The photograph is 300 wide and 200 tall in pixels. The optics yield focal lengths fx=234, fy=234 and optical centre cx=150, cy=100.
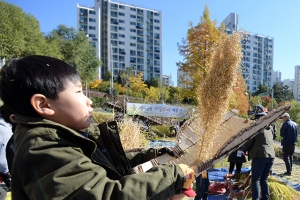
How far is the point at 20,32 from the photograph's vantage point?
17469 mm

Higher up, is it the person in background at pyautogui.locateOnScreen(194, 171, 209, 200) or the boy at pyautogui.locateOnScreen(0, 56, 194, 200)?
the boy at pyautogui.locateOnScreen(0, 56, 194, 200)

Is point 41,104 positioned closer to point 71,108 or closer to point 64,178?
point 71,108

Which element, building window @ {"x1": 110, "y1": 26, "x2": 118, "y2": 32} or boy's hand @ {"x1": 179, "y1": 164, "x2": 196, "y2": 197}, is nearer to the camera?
boy's hand @ {"x1": 179, "y1": 164, "x2": 196, "y2": 197}

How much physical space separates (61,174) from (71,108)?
0.30m

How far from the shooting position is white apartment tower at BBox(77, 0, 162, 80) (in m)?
68.2

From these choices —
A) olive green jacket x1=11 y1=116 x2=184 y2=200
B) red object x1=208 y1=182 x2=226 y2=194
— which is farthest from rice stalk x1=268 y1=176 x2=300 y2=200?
olive green jacket x1=11 y1=116 x2=184 y2=200

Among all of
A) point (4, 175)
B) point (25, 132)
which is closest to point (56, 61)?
point (25, 132)

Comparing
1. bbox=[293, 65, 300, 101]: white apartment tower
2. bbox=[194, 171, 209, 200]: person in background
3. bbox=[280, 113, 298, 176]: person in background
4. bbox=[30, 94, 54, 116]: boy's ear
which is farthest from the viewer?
bbox=[293, 65, 300, 101]: white apartment tower

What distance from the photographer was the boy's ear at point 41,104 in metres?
0.88

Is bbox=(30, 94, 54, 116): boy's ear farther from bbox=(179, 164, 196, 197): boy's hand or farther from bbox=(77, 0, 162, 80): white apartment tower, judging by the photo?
bbox=(77, 0, 162, 80): white apartment tower

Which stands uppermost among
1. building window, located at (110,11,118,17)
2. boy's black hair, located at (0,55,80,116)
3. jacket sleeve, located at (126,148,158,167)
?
building window, located at (110,11,118,17)

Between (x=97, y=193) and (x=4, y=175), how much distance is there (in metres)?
2.87

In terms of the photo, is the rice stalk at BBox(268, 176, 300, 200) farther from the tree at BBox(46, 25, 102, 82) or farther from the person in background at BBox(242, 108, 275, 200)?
the tree at BBox(46, 25, 102, 82)

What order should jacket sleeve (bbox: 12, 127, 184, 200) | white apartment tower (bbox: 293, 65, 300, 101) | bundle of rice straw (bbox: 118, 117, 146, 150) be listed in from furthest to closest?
white apartment tower (bbox: 293, 65, 300, 101), bundle of rice straw (bbox: 118, 117, 146, 150), jacket sleeve (bbox: 12, 127, 184, 200)
